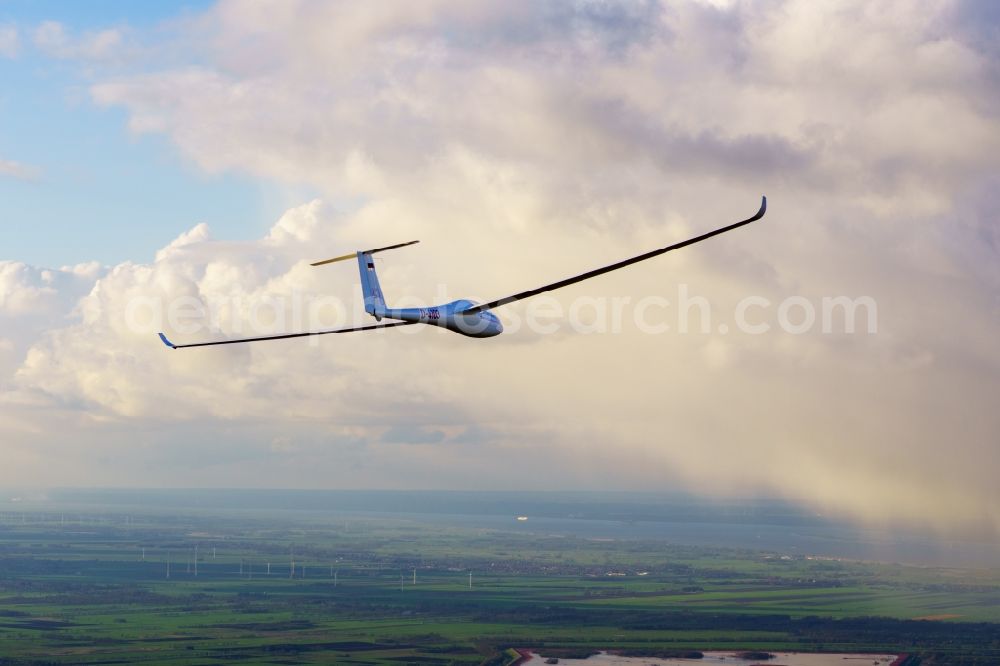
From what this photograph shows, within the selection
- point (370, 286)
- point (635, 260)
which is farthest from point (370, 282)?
point (635, 260)

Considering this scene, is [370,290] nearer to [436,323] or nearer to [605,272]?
[436,323]

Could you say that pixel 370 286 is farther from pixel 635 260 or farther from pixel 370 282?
pixel 635 260

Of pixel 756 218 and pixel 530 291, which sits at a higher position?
pixel 756 218

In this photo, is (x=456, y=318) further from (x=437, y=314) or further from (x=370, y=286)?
(x=370, y=286)

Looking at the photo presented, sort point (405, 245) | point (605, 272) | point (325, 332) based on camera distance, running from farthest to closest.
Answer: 1. point (405, 245)
2. point (325, 332)
3. point (605, 272)

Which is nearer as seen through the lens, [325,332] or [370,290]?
[325,332]

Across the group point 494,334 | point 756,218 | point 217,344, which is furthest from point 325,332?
point 756,218

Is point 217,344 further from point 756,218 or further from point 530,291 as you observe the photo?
point 756,218

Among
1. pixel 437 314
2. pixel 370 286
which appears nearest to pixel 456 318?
pixel 437 314

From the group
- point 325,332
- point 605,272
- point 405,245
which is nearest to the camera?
point 605,272

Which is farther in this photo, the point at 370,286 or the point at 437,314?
the point at 370,286
